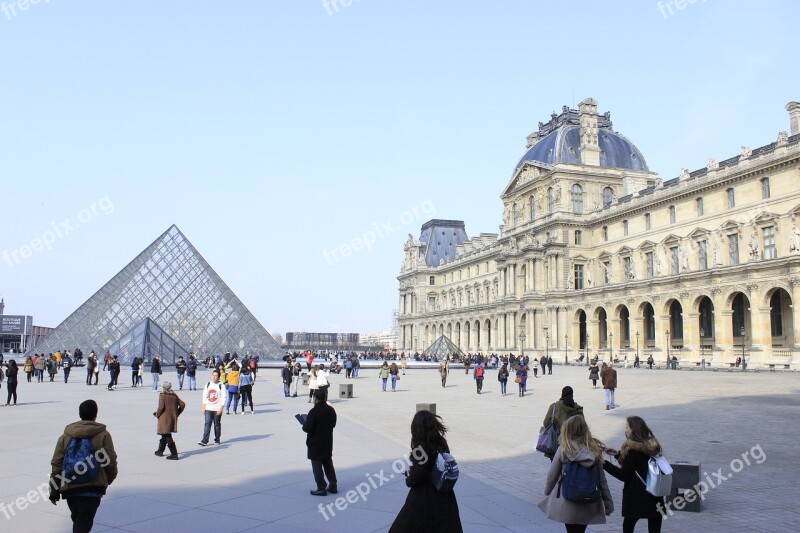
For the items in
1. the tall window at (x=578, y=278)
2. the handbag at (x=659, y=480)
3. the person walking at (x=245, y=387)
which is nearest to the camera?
the handbag at (x=659, y=480)

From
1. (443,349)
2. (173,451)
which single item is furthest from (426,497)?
(443,349)

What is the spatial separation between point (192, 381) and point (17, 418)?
11.8m

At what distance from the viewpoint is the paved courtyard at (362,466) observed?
721cm

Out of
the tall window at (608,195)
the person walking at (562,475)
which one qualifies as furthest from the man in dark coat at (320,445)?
the tall window at (608,195)

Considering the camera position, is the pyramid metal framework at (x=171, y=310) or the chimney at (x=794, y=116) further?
the pyramid metal framework at (x=171, y=310)

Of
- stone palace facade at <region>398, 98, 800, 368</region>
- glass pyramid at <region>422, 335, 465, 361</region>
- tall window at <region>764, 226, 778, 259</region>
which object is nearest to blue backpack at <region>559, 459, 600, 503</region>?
stone palace facade at <region>398, 98, 800, 368</region>

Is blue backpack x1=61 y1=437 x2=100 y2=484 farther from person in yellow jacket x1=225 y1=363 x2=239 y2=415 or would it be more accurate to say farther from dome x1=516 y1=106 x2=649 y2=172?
dome x1=516 y1=106 x2=649 y2=172

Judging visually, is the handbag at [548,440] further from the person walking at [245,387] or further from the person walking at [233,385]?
the person walking at [245,387]

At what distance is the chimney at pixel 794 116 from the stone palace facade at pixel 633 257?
9 cm

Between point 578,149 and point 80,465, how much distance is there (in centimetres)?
6738

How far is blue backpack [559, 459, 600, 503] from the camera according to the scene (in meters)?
5.36

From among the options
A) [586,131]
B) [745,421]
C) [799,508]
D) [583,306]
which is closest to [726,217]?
[583,306]

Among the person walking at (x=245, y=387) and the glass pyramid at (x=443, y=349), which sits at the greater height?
the glass pyramid at (x=443, y=349)

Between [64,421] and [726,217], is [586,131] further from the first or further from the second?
[64,421]
